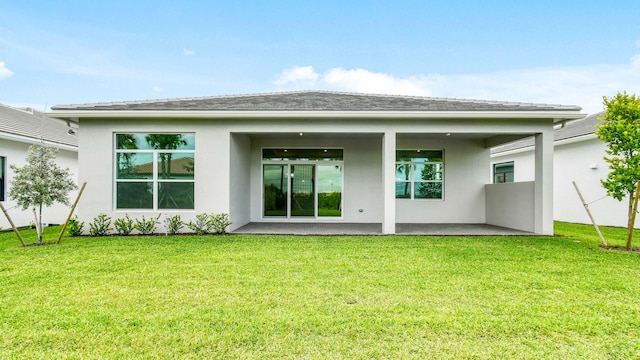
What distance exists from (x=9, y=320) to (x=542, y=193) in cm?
1089

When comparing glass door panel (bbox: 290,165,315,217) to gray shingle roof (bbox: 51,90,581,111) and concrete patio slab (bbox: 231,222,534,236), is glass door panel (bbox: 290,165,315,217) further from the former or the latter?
gray shingle roof (bbox: 51,90,581,111)

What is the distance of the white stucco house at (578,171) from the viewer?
11305 millimetres

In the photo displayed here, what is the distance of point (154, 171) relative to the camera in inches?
360

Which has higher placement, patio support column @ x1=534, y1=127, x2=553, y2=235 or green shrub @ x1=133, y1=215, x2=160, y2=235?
patio support column @ x1=534, y1=127, x2=553, y2=235

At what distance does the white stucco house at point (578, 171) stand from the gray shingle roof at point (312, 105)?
293 cm

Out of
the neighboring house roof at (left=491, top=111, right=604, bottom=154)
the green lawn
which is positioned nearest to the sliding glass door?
the green lawn

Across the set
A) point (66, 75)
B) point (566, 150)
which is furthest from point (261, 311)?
point (66, 75)

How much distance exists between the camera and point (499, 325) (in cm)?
328

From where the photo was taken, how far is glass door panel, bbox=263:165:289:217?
12.0 metres

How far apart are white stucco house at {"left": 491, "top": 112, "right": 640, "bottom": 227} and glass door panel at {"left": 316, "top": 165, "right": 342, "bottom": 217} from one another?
734 cm

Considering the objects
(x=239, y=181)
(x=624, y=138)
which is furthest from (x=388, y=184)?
(x=624, y=138)

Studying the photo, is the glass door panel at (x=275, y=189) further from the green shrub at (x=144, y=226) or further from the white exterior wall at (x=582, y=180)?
the white exterior wall at (x=582, y=180)

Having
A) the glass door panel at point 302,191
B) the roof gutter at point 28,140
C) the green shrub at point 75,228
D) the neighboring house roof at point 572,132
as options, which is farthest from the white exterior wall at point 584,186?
the roof gutter at point 28,140

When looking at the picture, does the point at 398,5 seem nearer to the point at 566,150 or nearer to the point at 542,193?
the point at 566,150
